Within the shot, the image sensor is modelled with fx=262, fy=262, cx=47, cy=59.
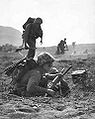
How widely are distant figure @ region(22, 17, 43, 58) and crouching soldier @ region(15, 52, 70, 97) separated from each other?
157 centimetres

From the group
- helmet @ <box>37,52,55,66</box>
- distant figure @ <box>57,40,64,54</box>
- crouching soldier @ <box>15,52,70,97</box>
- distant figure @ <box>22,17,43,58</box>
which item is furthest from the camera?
distant figure @ <box>57,40,64,54</box>

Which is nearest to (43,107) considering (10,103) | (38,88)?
(10,103)

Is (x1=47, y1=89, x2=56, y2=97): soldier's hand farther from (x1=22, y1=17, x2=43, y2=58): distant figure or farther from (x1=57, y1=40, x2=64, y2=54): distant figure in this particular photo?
(x1=57, y1=40, x2=64, y2=54): distant figure

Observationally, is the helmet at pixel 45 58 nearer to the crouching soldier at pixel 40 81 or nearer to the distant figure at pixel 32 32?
the crouching soldier at pixel 40 81

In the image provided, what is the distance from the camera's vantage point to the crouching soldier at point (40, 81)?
4.96 m

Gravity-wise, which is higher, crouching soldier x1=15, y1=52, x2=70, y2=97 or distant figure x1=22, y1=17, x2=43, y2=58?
distant figure x1=22, y1=17, x2=43, y2=58

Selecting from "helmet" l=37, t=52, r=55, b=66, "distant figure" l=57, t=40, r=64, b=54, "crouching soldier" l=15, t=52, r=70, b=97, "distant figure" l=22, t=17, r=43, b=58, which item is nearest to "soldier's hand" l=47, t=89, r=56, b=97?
"crouching soldier" l=15, t=52, r=70, b=97

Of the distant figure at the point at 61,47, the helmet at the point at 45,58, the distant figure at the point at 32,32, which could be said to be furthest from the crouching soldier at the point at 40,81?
the distant figure at the point at 61,47

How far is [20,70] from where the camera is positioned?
215 inches

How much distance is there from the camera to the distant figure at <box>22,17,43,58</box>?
23.2 feet

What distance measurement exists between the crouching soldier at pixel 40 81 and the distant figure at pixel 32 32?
5.15ft

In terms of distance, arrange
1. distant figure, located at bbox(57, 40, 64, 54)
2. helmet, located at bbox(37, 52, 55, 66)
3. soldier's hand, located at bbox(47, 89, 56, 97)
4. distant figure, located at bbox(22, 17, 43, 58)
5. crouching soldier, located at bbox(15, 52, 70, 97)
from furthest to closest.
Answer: distant figure, located at bbox(57, 40, 64, 54) < distant figure, located at bbox(22, 17, 43, 58) < helmet, located at bbox(37, 52, 55, 66) < crouching soldier, located at bbox(15, 52, 70, 97) < soldier's hand, located at bbox(47, 89, 56, 97)

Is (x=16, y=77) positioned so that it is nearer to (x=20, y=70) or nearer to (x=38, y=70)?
(x=20, y=70)

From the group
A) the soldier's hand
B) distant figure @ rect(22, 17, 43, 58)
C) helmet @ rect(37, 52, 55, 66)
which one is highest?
distant figure @ rect(22, 17, 43, 58)
